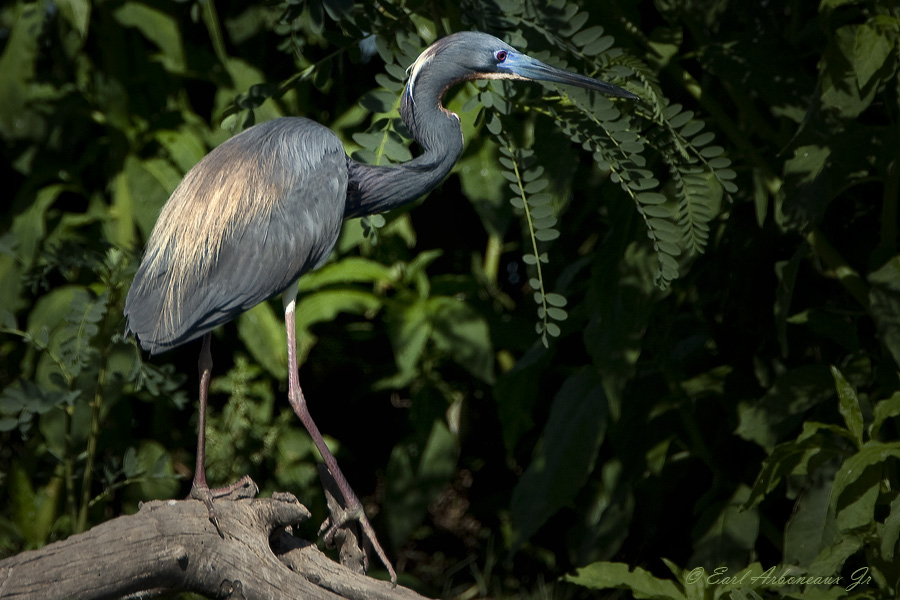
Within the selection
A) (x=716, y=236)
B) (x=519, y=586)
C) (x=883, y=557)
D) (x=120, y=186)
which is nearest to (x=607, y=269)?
(x=716, y=236)

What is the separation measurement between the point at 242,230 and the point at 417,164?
1.79 ft

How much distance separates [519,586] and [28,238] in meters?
2.68

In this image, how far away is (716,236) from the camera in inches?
129

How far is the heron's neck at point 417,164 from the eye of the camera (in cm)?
262

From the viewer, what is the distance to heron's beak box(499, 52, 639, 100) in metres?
2.45

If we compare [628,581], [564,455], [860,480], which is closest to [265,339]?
[564,455]

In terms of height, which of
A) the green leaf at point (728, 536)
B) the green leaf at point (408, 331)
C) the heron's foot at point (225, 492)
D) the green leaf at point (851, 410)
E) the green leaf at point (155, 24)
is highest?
the green leaf at point (155, 24)

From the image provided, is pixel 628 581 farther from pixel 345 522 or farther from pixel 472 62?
pixel 472 62

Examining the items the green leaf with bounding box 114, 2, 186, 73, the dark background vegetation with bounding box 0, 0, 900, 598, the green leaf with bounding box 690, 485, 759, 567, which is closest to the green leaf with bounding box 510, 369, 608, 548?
the dark background vegetation with bounding box 0, 0, 900, 598

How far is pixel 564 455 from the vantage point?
10.9 ft

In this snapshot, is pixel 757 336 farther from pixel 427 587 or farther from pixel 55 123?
pixel 55 123

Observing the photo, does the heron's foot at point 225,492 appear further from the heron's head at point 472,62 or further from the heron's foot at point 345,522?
the heron's head at point 472,62

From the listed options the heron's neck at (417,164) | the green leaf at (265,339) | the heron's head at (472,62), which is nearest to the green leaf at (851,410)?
the heron's head at (472,62)

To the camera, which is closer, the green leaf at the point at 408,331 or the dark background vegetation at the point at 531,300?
the dark background vegetation at the point at 531,300
